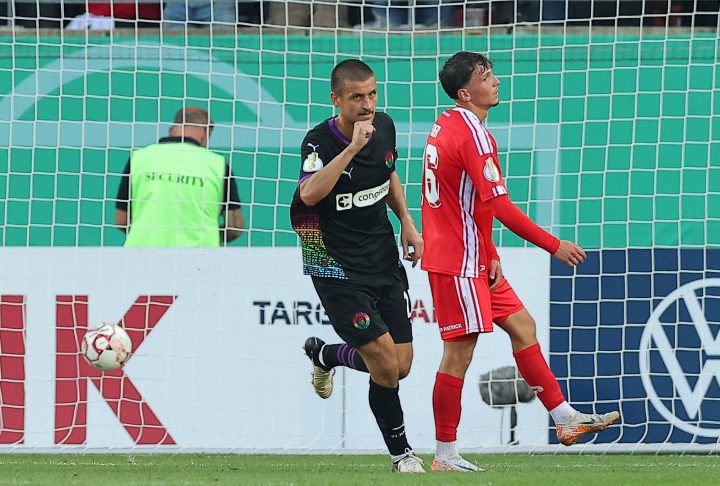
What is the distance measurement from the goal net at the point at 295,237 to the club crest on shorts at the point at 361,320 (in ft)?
6.44

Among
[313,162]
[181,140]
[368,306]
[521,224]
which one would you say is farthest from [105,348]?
[521,224]

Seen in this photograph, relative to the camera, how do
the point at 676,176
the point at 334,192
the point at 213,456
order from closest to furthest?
the point at 334,192
the point at 213,456
the point at 676,176

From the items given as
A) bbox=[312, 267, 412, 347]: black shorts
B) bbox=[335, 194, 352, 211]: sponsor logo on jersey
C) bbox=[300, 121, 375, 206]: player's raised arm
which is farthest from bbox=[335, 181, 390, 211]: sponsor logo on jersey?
bbox=[312, 267, 412, 347]: black shorts

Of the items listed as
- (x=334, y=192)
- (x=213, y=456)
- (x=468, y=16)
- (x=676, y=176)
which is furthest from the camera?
(x=468, y=16)

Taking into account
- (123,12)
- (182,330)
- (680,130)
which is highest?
(123,12)

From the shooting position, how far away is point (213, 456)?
8.08 meters

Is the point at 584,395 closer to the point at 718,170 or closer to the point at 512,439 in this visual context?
the point at 512,439

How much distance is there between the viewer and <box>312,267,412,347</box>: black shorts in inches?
250

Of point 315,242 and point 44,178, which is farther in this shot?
point 44,178

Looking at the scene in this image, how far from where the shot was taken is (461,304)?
6.35 metres

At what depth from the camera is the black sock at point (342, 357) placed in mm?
6807

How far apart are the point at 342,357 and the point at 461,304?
867 mm

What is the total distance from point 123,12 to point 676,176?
12.6 ft

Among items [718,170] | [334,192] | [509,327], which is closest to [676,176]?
[718,170]
